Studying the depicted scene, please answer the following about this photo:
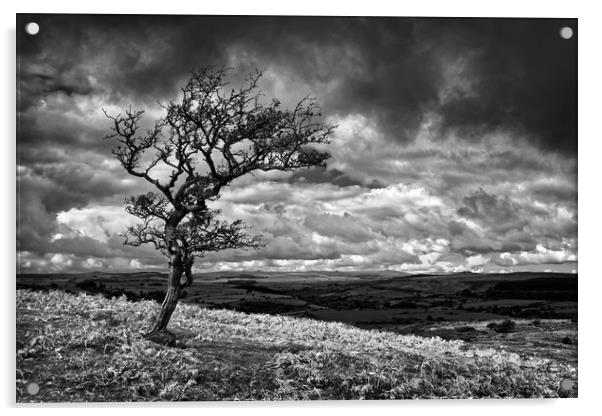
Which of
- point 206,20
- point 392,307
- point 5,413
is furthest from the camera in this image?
point 392,307

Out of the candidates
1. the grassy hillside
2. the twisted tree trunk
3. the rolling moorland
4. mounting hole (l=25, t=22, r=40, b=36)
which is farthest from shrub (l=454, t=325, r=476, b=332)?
mounting hole (l=25, t=22, r=40, b=36)

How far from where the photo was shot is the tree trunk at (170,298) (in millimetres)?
9555

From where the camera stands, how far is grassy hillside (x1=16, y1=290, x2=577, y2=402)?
29.3ft

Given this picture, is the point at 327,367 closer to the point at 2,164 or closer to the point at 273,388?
the point at 273,388

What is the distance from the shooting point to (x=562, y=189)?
10.1m

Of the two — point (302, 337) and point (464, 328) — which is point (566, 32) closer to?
point (464, 328)

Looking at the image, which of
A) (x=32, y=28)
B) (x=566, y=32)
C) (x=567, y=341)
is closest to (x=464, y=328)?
(x=567, y=341)

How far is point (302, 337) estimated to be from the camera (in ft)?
33.9

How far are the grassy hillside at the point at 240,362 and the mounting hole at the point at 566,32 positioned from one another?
587 cm

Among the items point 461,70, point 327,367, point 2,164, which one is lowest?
point 327,367

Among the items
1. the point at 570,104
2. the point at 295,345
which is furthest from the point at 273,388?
the point at 570,104

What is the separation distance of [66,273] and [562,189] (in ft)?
29.7

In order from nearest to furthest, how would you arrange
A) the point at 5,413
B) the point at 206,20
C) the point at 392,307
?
the point at 5,413 < the point at 206,20 < the point at 392,307

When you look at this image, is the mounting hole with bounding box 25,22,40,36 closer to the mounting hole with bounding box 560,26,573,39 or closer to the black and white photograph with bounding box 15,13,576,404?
the black and white photograph with bounding box 15,13,576,404
